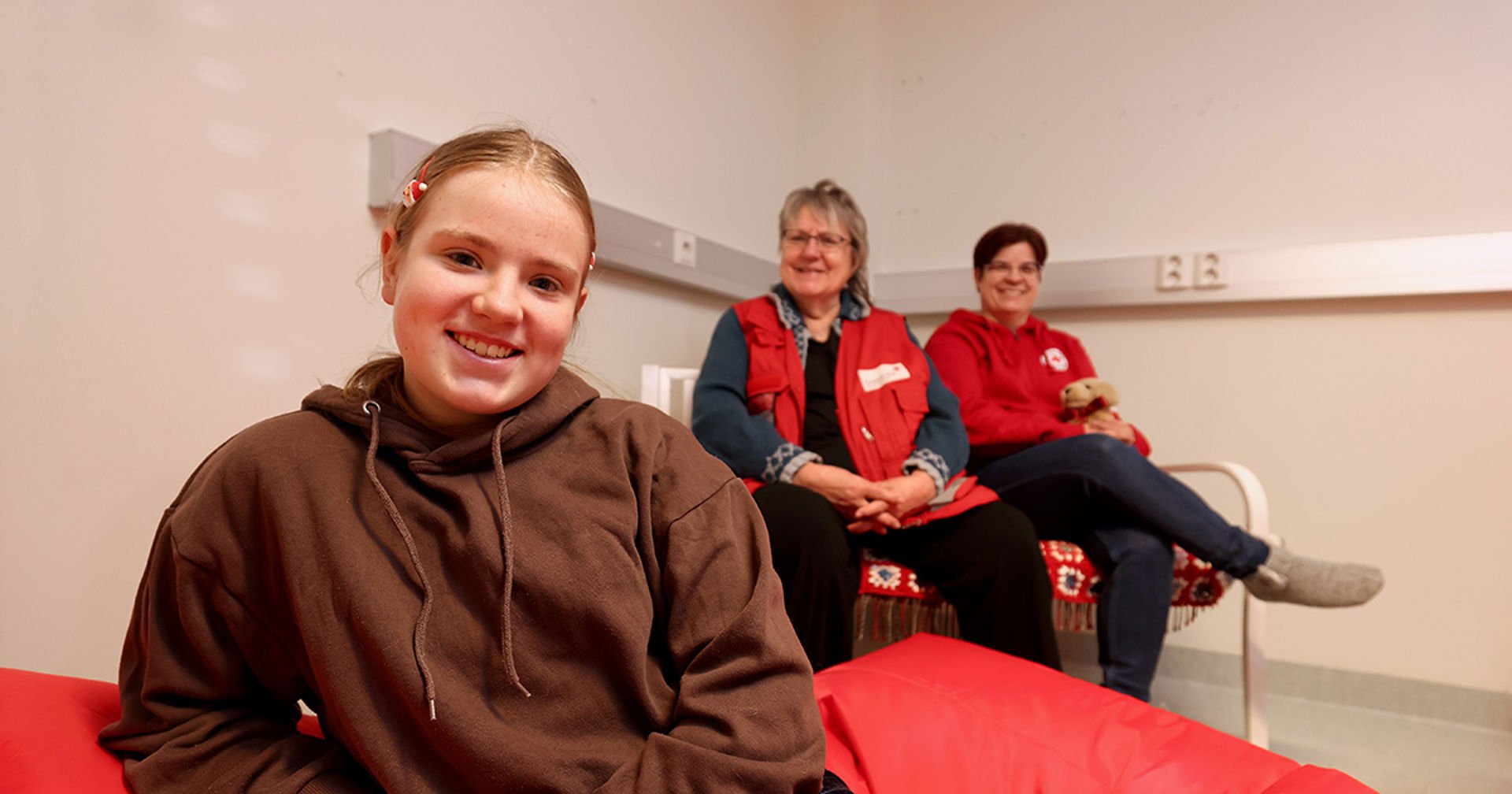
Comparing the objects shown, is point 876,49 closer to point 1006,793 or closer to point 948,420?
point 948,420

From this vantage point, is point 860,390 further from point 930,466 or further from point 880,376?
point 930,466

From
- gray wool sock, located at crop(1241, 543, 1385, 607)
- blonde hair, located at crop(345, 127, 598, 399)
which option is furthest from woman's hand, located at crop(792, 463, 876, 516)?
blonde hair, located at crop(345, 127, 598, 399)

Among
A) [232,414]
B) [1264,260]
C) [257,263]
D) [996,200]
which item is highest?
[996,200]

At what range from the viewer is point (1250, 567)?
1862 mm

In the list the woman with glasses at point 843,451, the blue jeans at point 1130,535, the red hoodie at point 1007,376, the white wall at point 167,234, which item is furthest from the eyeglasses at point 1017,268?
the white wall at point 167,234

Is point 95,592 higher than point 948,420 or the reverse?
the reverse

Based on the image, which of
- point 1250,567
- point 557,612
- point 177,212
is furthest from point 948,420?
point 177,212

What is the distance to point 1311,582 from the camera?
72.2 inches

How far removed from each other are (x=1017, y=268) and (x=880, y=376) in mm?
610

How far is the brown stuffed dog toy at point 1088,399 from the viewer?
2.25 metres

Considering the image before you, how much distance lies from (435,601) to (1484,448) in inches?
104

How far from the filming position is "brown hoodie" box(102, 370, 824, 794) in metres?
0.81

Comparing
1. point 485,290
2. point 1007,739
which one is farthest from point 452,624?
point 1007,739

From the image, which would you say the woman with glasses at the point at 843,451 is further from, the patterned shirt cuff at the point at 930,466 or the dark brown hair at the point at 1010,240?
the dark brown hair at the point at 1010,240
